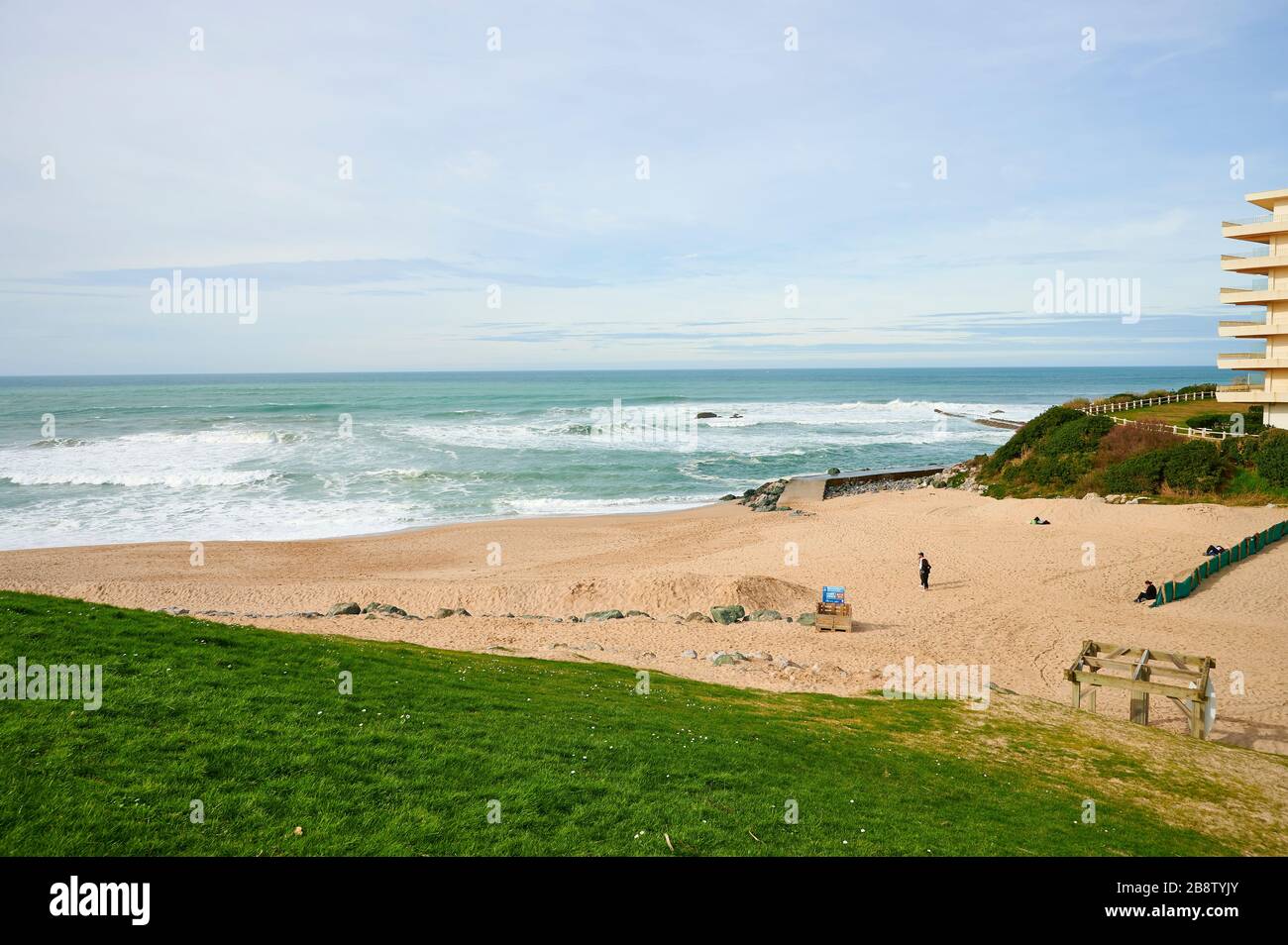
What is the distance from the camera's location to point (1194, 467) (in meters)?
35.1

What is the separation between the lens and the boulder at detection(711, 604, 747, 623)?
852 inches

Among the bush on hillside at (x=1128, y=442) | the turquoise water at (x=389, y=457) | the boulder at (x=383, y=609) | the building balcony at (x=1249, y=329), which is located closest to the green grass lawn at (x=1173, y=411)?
the bush on hillside at (x=1128, y=442)

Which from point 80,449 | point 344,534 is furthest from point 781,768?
point 80,449

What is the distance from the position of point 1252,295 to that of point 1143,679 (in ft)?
107

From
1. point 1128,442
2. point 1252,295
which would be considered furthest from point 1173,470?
point 1252,295

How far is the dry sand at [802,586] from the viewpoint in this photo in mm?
17984

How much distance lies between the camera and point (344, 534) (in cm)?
3350

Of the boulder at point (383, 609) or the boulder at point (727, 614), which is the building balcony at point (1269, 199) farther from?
the boulder at point (383, 609)

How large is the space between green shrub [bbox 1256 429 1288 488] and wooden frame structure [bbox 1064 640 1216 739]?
972 inches

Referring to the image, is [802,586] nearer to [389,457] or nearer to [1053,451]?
[1053,451]

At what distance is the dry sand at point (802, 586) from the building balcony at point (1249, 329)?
426 inches
